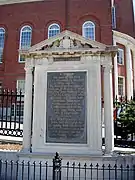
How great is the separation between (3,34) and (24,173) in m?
27.8

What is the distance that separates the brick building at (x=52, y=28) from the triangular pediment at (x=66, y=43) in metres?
21.0

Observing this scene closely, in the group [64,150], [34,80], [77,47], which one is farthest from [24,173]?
[77,47]

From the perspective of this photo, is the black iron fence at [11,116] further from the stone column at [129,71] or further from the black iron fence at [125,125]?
the stone column at [129,71]

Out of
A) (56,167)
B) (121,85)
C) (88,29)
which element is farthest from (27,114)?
(121,85)

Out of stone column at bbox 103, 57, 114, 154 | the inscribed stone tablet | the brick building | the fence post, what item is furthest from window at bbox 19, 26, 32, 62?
the fence post

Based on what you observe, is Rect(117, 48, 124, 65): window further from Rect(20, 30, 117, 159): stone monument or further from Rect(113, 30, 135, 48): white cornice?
Rect(20, 30, 117, 159): stone monument

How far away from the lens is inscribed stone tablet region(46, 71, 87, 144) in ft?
25.2

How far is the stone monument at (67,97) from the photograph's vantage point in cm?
760

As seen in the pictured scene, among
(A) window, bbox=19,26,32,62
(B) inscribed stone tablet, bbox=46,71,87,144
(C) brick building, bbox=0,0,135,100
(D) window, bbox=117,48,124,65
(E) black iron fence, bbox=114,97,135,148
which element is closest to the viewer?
(B) inscribed stone tablet, bbox=46,71,87,144

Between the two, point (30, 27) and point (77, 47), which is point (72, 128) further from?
point (30, 27)

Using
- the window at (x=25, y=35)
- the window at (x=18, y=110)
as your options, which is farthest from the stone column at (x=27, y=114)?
the window at (x=25, y=35)

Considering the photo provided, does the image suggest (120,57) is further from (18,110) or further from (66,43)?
(66,43)

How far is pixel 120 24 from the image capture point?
36.7 m

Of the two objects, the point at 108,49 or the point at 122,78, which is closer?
the point at 108,49
